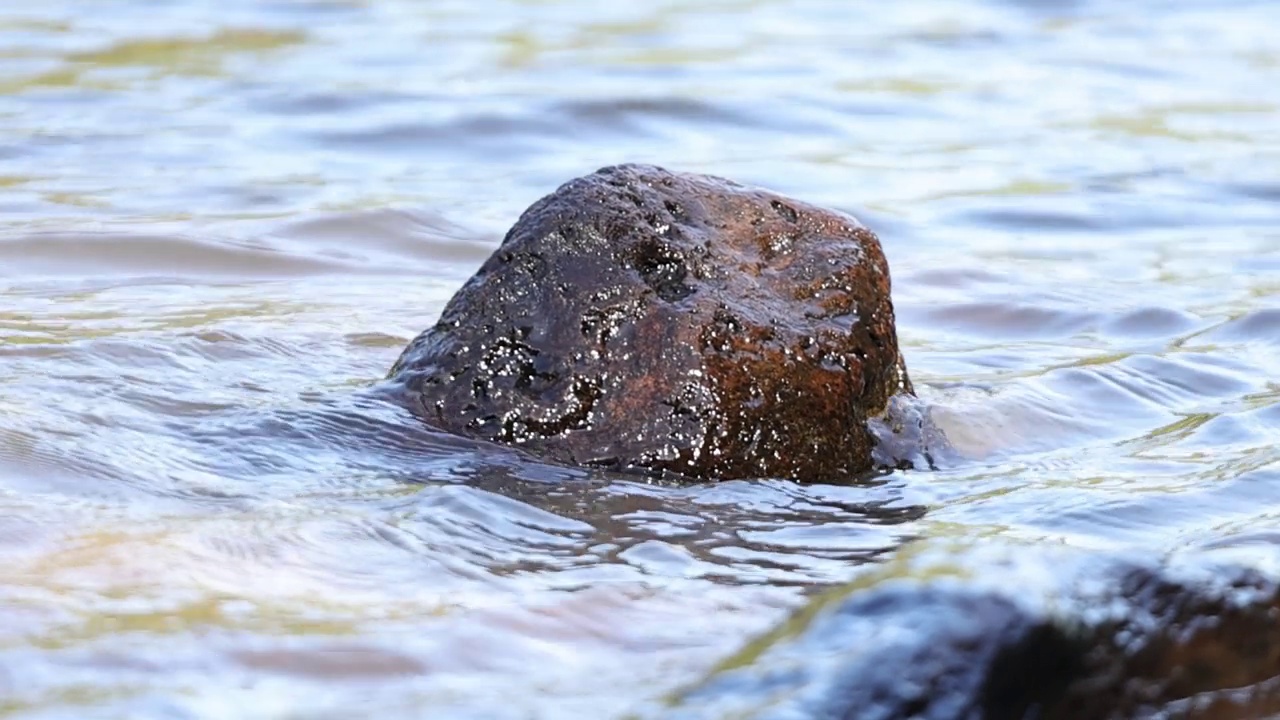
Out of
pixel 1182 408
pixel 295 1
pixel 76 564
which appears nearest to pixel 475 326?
pixel 76 564

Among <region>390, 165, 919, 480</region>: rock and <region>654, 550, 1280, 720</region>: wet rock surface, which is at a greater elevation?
<region>390, 165, 919, 480</region>: rock

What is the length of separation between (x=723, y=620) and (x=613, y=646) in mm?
243

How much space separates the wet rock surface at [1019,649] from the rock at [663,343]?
4.03ft

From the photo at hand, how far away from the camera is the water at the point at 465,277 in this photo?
9.45 ft

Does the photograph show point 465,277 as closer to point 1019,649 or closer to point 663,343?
point 663,343

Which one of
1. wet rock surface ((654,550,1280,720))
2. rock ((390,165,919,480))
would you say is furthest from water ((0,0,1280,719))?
wet rock surface ((654,550,1280,720))

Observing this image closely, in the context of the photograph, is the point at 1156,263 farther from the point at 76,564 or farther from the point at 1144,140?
the point at 76,564

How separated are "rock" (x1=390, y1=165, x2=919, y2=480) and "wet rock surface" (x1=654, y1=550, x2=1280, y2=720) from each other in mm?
1229

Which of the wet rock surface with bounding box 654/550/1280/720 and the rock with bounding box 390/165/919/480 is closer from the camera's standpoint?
the wet rock surface with bounding box 654/550/1280/720

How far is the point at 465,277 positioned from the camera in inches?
249

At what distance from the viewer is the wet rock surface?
2.24 m

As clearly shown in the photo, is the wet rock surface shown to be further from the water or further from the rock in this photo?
the rock

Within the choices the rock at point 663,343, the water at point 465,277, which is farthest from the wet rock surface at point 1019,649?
the rock at point 663,343

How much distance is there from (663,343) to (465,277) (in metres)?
2.62
